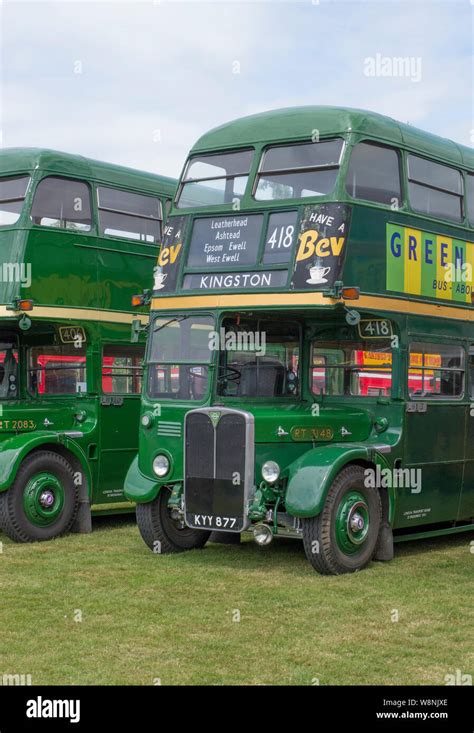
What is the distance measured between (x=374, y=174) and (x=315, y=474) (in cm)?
303

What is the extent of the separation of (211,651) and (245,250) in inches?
179

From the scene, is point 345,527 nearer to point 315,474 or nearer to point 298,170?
point 315,474

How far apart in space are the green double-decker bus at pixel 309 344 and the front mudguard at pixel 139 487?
0.02 meters

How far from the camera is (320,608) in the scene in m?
8.95

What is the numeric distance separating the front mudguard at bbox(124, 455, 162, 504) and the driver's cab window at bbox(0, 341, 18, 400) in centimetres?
318

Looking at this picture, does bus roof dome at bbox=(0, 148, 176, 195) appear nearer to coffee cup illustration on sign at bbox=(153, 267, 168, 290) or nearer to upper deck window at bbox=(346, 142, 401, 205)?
coffee cup illustration on sign at bbox=(153, 267, 168, 290)

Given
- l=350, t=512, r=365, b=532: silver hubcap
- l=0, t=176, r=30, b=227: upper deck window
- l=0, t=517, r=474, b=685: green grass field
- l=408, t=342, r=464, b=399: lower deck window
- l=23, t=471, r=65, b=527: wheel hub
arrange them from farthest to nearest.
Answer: l=0, t=176, r=30, b=227: upper deck window → l=23, t=471, r=65, b=527: wheel hub → l=408, t=342, r=464, b=399: lower deck window → l=350, t=512, r=365, b=532: silver hubcap → l=0, t=517, r=474, b=685: green grass field

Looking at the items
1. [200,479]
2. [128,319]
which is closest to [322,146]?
[200,479]

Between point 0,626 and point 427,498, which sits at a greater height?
point 427,498

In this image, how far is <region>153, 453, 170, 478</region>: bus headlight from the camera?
11.0 m

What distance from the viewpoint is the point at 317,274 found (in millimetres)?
10414

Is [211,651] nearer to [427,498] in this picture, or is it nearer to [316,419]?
[316,419]

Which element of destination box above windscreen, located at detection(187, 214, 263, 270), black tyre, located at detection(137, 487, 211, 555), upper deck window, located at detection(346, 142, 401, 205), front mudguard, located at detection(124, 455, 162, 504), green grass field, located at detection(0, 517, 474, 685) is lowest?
green grass field, located at detection(0, 517, 474, 685)

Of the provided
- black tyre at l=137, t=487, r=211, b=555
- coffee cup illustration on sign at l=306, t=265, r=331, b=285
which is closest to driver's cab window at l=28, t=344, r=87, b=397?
black tyre at l=137, t=487, r=211, b=555
